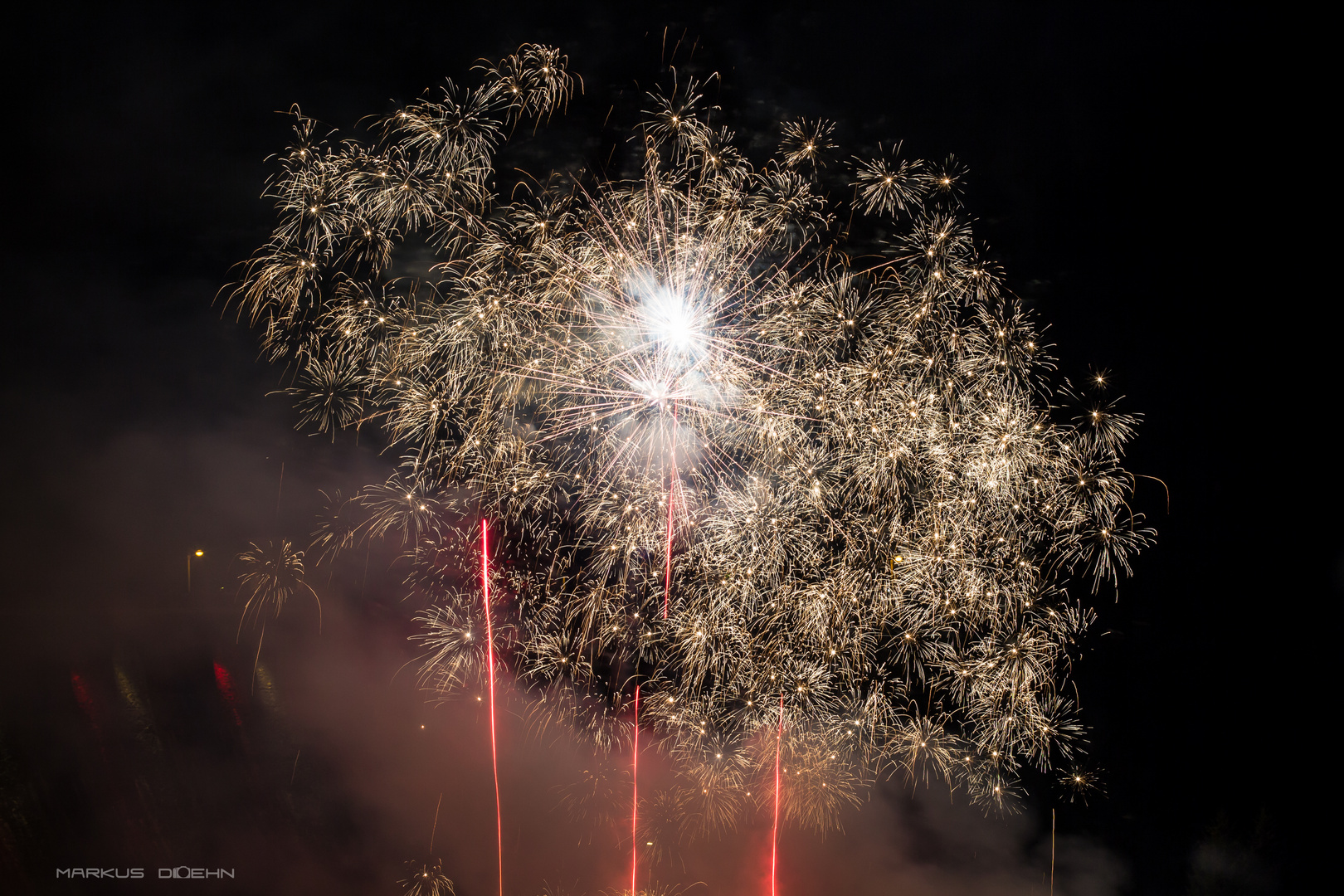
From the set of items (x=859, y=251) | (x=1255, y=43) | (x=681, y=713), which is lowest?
(x=681, y=713)

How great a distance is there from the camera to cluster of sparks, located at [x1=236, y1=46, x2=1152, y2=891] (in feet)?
11.1

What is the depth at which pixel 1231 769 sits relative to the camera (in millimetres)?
4426

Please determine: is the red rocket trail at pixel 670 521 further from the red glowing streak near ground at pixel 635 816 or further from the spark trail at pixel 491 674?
the spark trail at pixel 491 674

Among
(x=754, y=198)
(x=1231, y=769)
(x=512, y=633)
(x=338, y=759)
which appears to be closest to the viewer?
(x=754, y=198)

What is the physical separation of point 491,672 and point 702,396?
2630mm

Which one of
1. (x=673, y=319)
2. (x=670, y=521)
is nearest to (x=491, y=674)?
(x=670, y=521)

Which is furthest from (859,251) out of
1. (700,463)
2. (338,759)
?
(338,759)

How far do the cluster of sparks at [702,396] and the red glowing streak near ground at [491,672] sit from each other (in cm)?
6

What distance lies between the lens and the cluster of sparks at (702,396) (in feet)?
11.1

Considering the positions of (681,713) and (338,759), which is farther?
(338,759)

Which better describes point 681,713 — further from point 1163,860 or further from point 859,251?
point 1163,860

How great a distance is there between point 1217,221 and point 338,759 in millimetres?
9156

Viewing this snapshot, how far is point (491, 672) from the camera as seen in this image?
4.08m

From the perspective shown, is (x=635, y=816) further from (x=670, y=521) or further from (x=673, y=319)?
(x=673, y=319)
